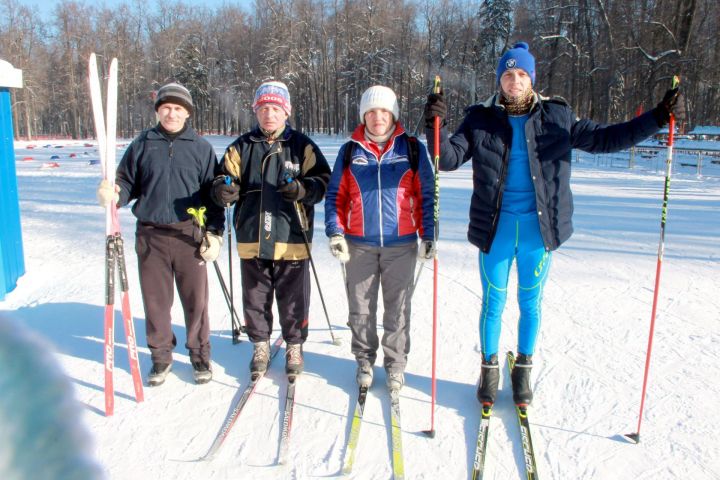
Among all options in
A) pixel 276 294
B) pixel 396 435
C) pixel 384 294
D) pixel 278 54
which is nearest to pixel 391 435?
pixel 396 435

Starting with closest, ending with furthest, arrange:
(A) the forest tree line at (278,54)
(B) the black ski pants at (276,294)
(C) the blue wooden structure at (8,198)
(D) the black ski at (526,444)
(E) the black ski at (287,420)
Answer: (D) the black ski at (526,444) < (E) the black ski at (287,420) < (B) the black ski pants at (276,294) < (C) the blue wooden structure at (8,198) < (A) the forest tree line at (278,54)

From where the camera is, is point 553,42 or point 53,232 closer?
point 53,232

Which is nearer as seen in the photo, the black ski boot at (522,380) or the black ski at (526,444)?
the black ski at (526,444)

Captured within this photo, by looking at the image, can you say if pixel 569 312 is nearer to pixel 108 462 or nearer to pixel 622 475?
pixel 622 475

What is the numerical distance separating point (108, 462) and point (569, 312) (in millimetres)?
3553

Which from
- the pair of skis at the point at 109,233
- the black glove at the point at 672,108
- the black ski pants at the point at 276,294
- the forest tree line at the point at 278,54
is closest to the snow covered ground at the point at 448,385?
the pair of skis at the point at 109,233

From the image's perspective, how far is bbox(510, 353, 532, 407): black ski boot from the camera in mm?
2736

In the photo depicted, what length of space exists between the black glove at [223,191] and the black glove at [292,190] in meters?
0.26

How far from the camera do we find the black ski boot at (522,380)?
2.74 metres

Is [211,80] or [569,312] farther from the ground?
[211,80]

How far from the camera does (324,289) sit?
492 centimetres

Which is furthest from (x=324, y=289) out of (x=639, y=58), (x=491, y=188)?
(x=639, y=58)

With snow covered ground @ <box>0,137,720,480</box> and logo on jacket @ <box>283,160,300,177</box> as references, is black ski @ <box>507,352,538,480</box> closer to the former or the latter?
snow covered ground @ <box>0,137,720,480</box>

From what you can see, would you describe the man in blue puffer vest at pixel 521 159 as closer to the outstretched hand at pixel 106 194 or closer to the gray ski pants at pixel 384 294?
the gray ski pants at pixel 384 294
